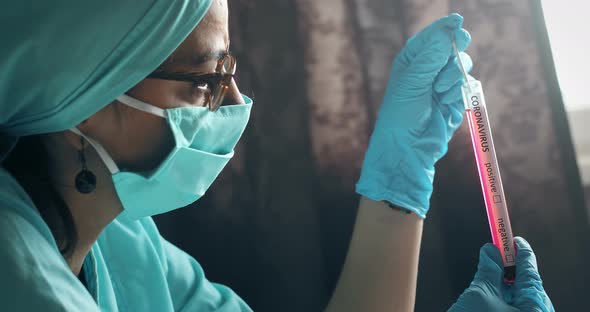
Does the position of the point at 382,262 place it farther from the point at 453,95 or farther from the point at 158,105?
the point at 158,105

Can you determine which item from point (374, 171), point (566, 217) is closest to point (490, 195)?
point (374, 171)

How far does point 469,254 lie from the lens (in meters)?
1.22

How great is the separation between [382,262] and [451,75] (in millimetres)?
438

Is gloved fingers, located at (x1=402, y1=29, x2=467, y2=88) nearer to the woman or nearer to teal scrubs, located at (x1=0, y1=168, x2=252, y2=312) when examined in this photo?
the woman

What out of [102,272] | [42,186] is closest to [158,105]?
[42,186]

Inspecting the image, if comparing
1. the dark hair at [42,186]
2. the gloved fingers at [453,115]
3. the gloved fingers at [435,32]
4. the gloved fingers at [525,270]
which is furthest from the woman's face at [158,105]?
the gloved fingers at [525,270]

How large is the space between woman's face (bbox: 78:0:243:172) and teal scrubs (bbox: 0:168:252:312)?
16 centimetres

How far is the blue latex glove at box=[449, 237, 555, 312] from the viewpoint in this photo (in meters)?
0.86

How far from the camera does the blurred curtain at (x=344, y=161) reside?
119cm

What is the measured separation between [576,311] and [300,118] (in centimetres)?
80

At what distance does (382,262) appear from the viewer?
1.14m

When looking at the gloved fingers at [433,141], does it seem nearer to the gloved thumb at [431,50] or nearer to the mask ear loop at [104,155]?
the gloved thumb at [431,50]

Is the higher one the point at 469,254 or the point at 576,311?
the point at 469,254

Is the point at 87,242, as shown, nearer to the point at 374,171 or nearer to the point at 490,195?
the point at 374,171
